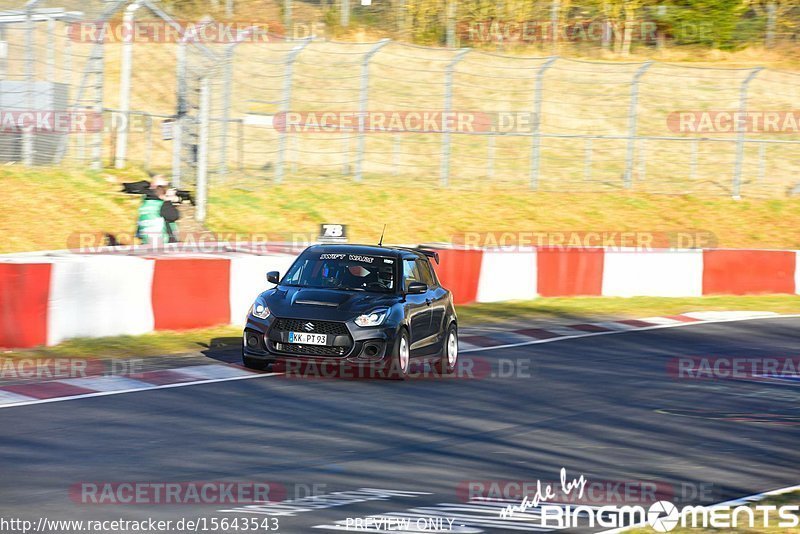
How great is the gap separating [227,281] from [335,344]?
13.2 feet

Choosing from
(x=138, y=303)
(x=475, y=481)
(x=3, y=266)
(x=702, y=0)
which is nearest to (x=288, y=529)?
(x=475, y=481)

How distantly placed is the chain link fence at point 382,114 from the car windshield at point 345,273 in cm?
1011

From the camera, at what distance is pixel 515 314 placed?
20172 mm

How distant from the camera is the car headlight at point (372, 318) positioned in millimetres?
12773

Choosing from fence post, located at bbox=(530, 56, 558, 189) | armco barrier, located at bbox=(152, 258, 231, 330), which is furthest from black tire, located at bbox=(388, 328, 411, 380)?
fence post, located at bbox=(530, 56, 558, 189)

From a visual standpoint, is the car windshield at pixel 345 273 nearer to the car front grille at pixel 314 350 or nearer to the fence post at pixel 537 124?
the car front grille at pixel 314 350

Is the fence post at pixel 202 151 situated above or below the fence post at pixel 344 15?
below

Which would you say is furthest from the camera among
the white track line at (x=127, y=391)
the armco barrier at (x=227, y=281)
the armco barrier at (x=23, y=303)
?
the armco barrier at (x=227, y=281)

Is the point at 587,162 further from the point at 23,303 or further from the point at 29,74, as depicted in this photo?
the point at 23,303

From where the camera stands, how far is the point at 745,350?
17156 millimetres

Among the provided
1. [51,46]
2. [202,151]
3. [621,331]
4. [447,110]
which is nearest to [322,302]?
[621,331]

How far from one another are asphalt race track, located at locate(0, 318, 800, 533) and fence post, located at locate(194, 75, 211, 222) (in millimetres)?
11277

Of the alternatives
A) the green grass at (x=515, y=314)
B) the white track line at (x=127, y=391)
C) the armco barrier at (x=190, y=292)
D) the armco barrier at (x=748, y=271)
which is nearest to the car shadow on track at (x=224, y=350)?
the green grass at (x=515, y=314)

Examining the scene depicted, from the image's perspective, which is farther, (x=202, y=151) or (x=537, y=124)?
(x=537, y=124)
